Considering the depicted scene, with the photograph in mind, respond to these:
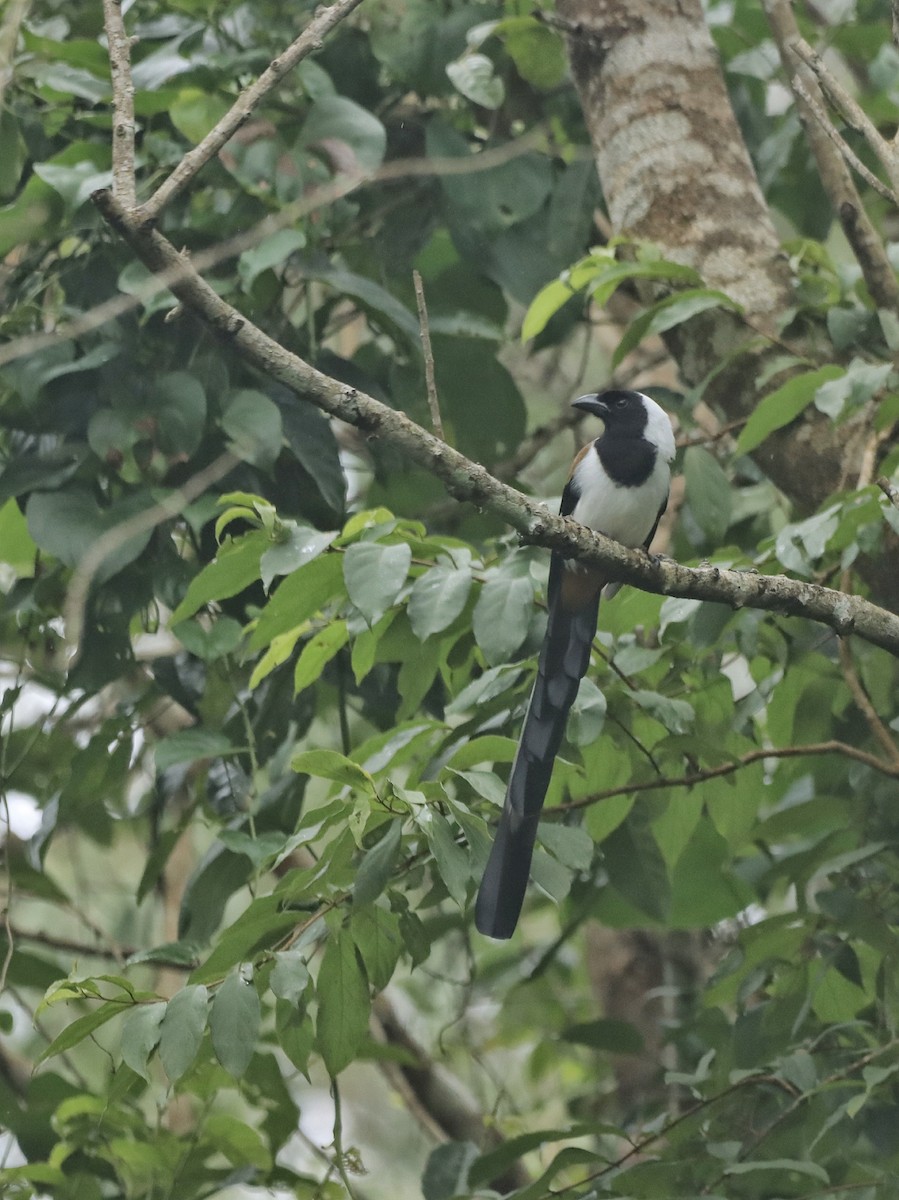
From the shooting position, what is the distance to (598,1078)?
4.03m

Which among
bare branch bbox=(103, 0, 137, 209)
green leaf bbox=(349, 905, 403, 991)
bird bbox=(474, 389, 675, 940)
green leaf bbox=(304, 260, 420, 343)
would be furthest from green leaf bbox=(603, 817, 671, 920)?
bare branch bbox=(103, 0, 137, 209)

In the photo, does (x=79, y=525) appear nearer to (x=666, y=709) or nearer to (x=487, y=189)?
(x=666, y=709)

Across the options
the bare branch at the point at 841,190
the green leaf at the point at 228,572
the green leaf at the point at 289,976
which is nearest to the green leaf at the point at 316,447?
the green leaf at the point at 228,572

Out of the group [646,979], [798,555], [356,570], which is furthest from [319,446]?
[646,979]

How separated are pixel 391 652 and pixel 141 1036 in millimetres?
713

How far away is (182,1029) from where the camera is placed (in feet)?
5.48

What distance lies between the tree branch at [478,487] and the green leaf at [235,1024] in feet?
2.13

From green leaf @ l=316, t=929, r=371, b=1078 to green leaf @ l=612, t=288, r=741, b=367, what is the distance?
1257 millimetres

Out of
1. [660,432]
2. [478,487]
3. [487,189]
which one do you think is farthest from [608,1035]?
[487,189]

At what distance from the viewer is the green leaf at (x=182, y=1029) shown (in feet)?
5.36

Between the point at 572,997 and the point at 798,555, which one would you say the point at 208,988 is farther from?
the point at 572,997

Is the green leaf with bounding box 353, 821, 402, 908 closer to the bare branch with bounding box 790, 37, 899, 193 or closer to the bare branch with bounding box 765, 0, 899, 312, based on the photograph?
the bare branch with bounding box 790, 37, 899, 193

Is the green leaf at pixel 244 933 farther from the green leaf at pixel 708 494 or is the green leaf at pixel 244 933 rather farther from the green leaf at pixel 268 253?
the green leaf at pixel 268 253

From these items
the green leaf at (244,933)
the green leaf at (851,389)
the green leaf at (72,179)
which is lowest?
the green leaf at (244,933)
